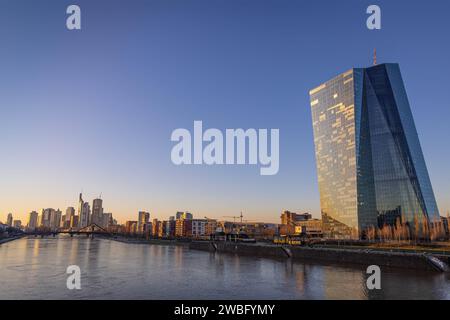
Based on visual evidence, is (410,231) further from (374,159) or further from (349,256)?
(349,256)

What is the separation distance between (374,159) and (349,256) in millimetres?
102542

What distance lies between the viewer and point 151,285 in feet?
170

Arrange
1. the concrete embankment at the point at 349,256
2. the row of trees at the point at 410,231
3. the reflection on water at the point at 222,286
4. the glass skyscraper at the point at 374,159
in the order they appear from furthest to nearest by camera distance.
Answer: the glass skyscraper at the point at 374,159
the row of trees at the point at 410,231
the concrete embankment at the point at 349,256
the reflection on water at the point at 222,286

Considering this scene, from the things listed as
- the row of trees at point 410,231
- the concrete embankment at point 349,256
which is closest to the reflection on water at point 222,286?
the concrete embankment at point 349,256

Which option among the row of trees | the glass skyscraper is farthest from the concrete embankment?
the glass skyscraper

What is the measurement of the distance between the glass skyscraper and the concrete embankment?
76598mm

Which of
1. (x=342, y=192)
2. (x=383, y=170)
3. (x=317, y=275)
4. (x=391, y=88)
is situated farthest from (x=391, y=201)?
(x=317, y=275)

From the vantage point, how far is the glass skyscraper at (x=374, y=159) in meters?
164

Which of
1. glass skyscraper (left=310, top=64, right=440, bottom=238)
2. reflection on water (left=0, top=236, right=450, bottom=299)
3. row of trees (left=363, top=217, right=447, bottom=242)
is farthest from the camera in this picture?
glass skyscraper (left=310, top=64, right=440, bottom=238)

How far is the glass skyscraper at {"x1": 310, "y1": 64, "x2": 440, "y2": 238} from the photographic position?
163875mm

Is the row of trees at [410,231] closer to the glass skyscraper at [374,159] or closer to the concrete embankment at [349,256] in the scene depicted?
the glass skyscraper at [374,159]

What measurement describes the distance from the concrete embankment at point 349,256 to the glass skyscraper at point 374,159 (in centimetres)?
7660

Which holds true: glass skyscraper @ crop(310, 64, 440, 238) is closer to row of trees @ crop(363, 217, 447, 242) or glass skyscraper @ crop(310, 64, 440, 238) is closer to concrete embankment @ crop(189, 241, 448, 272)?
row of trees @ crop(363, 217, 447, 242)
